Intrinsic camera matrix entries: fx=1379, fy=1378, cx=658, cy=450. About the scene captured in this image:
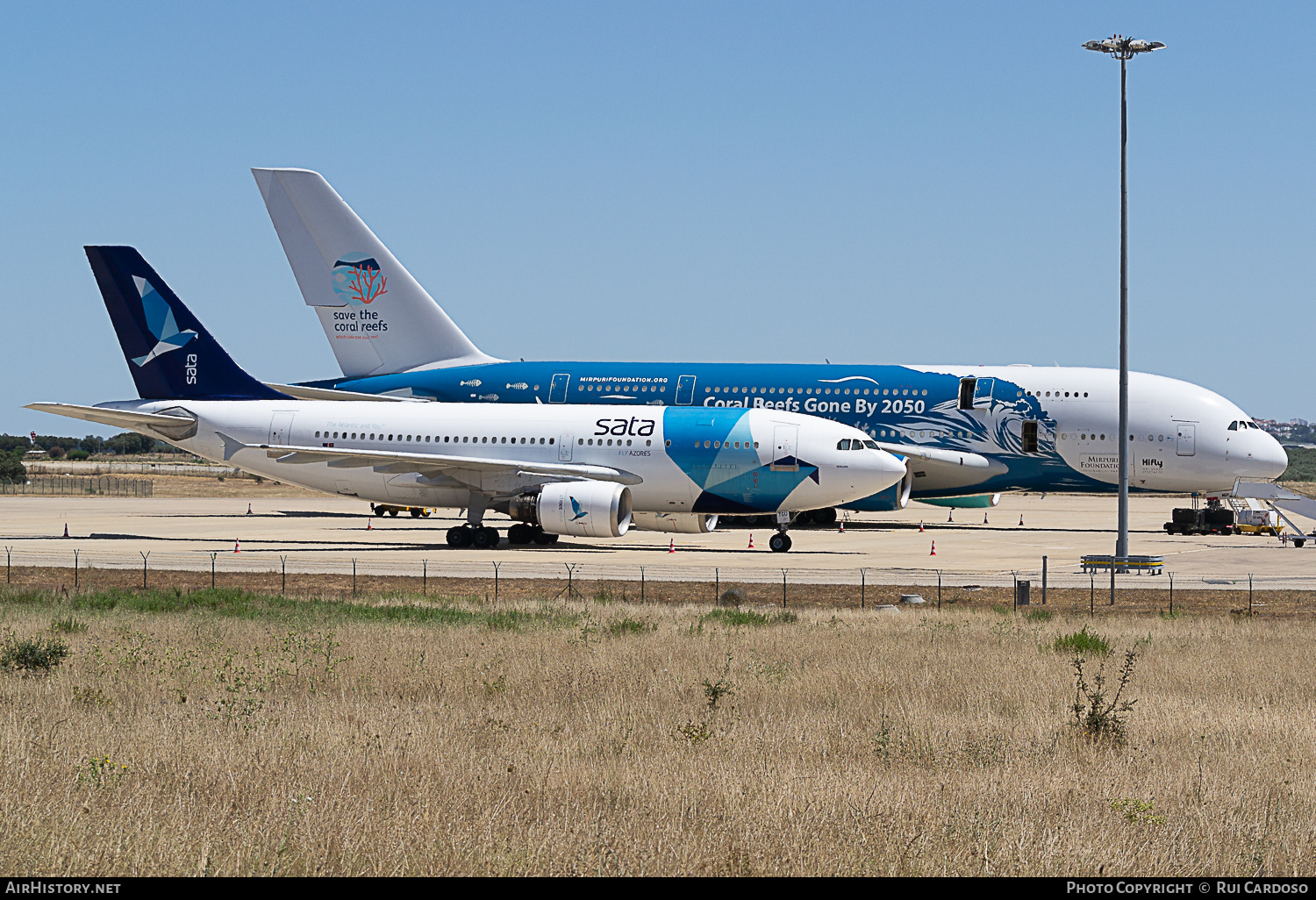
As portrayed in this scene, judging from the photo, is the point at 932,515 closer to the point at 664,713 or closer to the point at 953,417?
the point at 953,417

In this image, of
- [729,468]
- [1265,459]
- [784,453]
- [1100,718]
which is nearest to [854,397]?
[784,453]

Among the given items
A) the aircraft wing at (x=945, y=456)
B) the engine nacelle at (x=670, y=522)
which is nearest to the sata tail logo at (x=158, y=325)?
the engine nacelle at (x=670, y=522)

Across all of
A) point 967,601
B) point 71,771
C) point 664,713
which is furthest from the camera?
point 967,601

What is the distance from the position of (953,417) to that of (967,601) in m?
22.1

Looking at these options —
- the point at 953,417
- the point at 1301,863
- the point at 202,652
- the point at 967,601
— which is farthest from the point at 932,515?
the point at 1301,863

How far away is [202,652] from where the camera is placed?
65.9 ft

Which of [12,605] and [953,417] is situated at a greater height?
[953,417]

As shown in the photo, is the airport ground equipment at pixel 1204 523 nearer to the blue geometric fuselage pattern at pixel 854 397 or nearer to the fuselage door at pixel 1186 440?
the blue geometric fuselage pattern at pixel 854 397

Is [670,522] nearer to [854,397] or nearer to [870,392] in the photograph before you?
[854,397]

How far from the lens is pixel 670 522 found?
1720 inches

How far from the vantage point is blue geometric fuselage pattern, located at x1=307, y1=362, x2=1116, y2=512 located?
50.2 metres

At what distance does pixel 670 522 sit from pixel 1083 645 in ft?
75.8

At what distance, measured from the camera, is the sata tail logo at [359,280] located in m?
57.5

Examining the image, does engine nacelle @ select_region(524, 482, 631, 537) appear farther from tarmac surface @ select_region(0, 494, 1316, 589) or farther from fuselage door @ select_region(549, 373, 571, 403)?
fuselage door @ select_region(549, 373, 571, 403)
